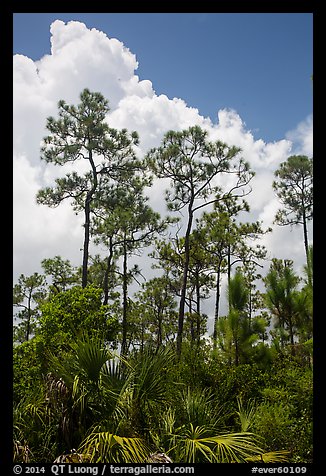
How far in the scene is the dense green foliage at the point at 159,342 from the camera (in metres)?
3.39

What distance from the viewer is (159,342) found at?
29.4 ft

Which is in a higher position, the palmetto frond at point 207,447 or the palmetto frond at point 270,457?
the palmetto frond at point 207,447

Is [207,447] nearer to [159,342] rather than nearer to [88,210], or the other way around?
[159,342]

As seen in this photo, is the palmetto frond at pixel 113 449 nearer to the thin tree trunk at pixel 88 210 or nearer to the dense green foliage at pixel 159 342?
the dense green foliage at pixel 159 342

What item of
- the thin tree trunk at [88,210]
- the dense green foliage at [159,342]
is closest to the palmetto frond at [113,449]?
the dense green foliage at [159,342]

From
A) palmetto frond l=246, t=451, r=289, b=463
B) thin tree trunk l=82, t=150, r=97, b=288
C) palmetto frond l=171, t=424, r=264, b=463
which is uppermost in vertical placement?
thin tree trunk l=82, t=150, r=97, b=288

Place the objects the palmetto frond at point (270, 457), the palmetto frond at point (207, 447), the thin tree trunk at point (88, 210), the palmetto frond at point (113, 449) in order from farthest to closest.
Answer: the thin tree trunk at point (88, 210) < the palmetto frond at point (270, 457) < the palmetto frond at point (207, 447) < the palmetto frond at point (113, 449)

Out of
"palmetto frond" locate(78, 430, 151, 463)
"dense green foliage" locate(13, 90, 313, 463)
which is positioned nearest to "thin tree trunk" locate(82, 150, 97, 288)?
"dense green foliage" locate(13, 90, 313, 463)

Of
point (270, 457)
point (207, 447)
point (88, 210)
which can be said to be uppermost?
point (88, 210)

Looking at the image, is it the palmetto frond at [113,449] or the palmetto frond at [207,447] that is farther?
the palmetto frond at [207,447]

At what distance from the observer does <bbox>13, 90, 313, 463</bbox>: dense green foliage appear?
11.1ft

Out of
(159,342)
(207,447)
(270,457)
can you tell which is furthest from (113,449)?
(159,342)

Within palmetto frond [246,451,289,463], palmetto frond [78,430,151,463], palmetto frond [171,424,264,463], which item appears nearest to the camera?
palmetto frond [78,430,151,463]

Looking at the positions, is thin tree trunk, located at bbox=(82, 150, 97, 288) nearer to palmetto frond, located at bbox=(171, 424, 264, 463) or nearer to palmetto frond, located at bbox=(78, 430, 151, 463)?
palmetto frond, located at bbox=(171, 424, 264, 463)
